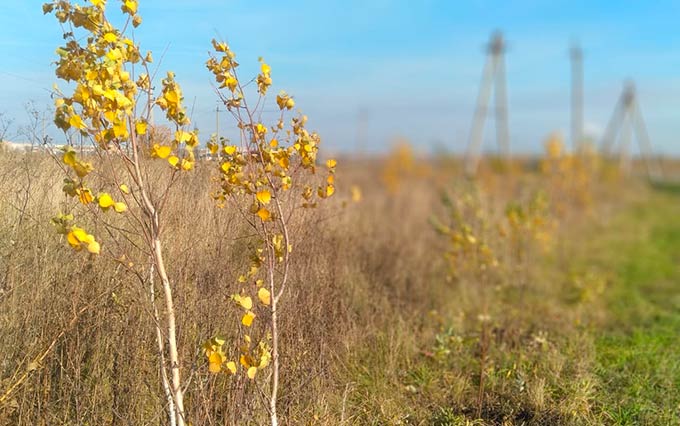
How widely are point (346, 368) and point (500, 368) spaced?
1020 millimetres

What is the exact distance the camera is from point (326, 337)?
3.25 metres

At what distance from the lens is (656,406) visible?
3146 millimetres

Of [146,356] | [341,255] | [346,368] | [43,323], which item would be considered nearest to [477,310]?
[341,255]

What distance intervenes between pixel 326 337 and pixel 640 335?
263 cm

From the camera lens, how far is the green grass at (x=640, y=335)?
3.16 meters

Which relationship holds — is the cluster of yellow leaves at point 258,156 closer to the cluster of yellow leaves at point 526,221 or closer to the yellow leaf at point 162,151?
the yellow leaf at point 162,151

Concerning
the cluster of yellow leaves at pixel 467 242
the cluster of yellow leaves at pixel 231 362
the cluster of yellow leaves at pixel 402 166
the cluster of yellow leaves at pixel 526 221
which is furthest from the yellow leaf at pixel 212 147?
the cluster of yellow leaves at pixel 402 166

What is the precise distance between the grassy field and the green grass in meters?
0.02

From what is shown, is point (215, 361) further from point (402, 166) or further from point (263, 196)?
point (402, 166)

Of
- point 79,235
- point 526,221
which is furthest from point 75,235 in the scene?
point 526,221

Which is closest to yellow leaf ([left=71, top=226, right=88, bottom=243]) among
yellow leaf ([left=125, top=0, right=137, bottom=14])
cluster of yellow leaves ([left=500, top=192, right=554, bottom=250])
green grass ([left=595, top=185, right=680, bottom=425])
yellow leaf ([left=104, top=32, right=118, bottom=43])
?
yellow leaf ([left=104, top=32, right=118, bottom=43])

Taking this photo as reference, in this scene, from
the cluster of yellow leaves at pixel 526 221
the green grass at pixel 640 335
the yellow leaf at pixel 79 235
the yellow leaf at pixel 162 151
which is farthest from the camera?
the cluster of yellow leaves at pixel 526 221

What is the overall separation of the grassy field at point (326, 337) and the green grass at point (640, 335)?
18 mm

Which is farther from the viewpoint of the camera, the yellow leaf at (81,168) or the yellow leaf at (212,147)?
the yellow leaf at (212,147)
